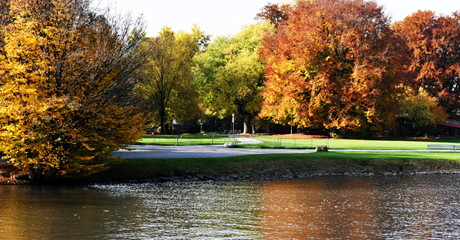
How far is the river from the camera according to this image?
14398mm

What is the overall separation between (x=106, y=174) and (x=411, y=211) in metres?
13.6

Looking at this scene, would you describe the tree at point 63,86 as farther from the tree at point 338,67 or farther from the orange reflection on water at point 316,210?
the tree at point 338,67

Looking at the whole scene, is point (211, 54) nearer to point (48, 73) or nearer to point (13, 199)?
point (48, 73)

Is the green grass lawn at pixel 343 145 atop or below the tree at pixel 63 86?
below

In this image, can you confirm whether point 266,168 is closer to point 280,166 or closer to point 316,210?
point 280,166

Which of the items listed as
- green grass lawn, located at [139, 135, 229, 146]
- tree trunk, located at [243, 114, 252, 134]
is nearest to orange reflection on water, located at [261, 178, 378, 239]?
green grass lawn, located at [139, 135, 229, 146]

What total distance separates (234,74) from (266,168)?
3355 centimetres

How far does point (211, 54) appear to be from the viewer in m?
65.1

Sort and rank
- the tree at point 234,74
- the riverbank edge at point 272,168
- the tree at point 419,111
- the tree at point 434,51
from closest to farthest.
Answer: the riverbank edge at point 272,168 → the tree at point 234,74 → the tree at point 419,111 → the tree at point 434,51

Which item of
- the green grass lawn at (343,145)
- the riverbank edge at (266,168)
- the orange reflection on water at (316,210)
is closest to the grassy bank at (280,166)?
the riverbank edge at (266,168)

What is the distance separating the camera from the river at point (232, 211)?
14398 millimetres

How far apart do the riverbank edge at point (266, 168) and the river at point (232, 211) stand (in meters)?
1.40

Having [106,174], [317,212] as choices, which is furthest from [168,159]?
[317,212]

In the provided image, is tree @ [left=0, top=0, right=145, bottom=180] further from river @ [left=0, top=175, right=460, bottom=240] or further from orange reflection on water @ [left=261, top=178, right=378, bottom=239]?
orange reflection on water @ [left=261, top=178, right=378, bottom=239]
